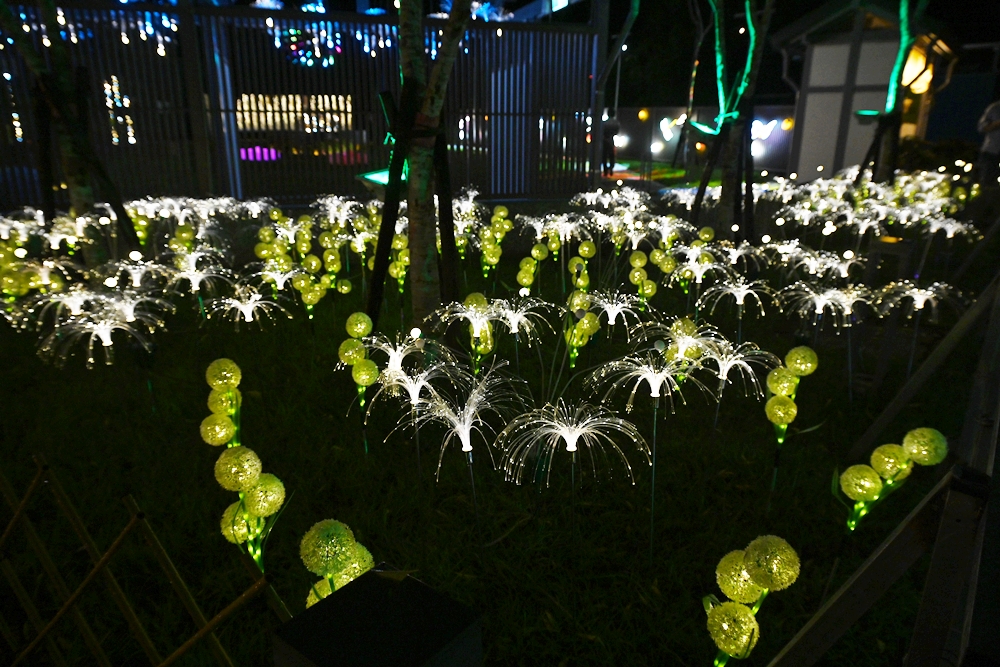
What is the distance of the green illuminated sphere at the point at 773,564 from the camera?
6.66 feet

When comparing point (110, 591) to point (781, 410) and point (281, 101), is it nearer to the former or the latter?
point (781, 410)

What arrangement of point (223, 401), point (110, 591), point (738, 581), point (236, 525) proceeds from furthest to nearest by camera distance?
point (223, 401)
point (236, 525)
point (738, 581)
point (110, 591)

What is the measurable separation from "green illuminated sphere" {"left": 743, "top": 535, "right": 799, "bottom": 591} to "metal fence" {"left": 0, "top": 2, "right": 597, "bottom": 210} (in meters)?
9.02

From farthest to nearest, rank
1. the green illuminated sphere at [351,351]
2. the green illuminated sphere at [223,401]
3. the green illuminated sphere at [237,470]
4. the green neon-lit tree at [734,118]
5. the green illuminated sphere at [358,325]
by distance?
the green neon-lit tree at [734,118]
the green illuminated sphere at [358,325]
the green illuminated sphere at [351,351]
the green illuminated sphere at [223,401]
the green illuminated sphere at [237,470]

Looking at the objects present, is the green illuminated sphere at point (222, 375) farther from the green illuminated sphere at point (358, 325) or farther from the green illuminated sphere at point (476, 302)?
the green illuminated sphere at point (476, 302)

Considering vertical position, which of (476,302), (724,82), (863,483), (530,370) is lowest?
(530,370)

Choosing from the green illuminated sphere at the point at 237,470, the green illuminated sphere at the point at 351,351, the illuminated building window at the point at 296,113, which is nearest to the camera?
the green illuminated sphere at the point at 237,470

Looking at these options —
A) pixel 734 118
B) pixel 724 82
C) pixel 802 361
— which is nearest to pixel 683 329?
pixel 802 361

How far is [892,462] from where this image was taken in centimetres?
281

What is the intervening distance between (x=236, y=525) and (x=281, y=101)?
9.78m

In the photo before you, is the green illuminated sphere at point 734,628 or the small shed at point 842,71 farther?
the small shed at point 842,71

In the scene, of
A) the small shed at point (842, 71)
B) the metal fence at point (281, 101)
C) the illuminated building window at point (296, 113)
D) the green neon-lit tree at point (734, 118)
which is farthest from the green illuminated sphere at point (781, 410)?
the small shed at point (842, 71)

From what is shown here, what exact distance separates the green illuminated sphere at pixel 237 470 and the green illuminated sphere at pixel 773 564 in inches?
70.7

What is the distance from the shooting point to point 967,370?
565 cm
